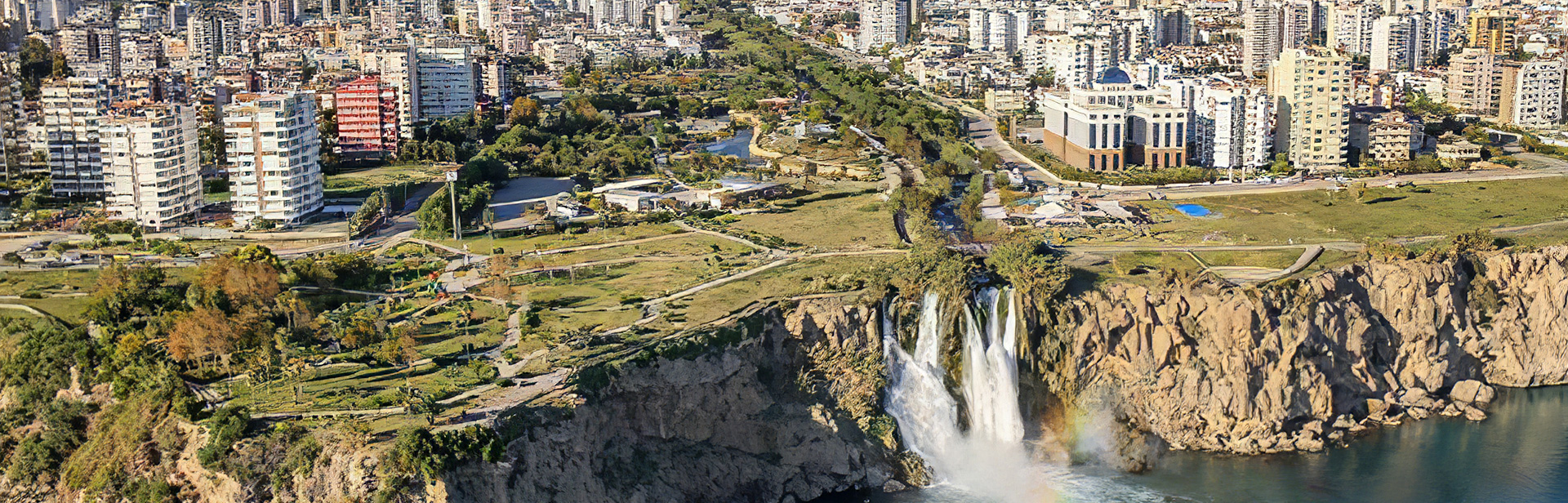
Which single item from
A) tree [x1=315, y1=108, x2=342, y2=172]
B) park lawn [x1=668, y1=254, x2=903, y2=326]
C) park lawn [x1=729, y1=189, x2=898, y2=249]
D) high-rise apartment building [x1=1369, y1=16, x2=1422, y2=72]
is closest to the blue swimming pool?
park lawn [x1=729, y1=189, x2=898, y2=249]

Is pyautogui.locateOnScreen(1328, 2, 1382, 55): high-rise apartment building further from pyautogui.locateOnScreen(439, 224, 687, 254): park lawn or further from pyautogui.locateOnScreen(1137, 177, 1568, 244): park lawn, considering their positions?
pyautogui.locateOnScreen(439, 224, 687, 254): park lawn

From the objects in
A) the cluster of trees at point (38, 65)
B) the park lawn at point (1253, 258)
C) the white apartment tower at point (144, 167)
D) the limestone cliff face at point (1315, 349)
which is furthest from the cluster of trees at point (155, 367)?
the cluster of trees at point (38, 65)

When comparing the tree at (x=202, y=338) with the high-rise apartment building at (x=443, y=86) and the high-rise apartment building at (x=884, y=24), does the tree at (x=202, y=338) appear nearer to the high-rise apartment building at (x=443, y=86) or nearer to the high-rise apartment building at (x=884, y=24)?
the high-rise apartment building at (x=443, y=86)

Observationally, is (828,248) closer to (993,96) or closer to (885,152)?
(885,152)

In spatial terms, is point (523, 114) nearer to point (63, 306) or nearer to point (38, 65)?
point (38, 65)

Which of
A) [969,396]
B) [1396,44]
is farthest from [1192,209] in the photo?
[1396,44]

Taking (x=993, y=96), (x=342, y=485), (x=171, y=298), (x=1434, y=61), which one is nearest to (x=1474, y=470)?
(x=342, y=485)
